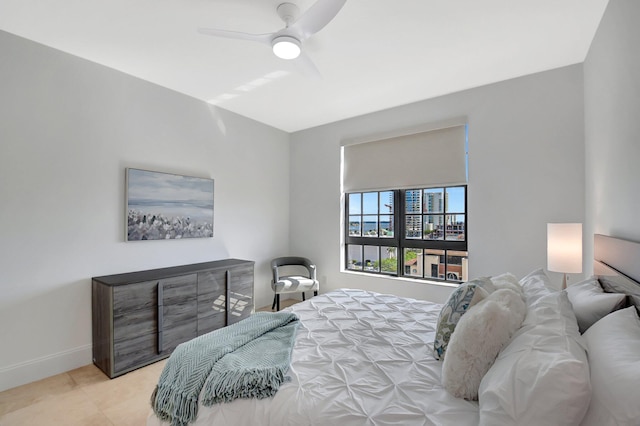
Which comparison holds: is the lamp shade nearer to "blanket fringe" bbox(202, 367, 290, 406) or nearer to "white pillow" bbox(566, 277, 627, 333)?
"white pillow" bbox(566, 277, 627, 333)

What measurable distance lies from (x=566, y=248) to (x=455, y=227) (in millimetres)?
1223

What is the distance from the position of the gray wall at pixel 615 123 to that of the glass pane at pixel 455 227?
1.12m

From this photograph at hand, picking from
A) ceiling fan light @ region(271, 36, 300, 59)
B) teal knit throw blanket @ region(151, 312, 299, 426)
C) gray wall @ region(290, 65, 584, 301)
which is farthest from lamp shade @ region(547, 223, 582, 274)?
ceiling fan light @ region(271, 36, 300, 59)

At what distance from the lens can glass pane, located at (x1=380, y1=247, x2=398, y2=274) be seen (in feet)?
12.8

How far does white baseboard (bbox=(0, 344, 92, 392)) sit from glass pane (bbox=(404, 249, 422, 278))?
3.48 metres

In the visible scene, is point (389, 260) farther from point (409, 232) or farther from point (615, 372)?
point (615, 372)

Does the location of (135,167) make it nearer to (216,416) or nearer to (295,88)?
(295,88)

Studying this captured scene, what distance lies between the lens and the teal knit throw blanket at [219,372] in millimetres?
1256

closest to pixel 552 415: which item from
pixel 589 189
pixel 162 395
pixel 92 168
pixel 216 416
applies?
pixel 216 416

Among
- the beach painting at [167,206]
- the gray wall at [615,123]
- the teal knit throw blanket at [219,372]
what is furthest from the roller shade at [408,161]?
the teal knit throw blanket at [219,372]

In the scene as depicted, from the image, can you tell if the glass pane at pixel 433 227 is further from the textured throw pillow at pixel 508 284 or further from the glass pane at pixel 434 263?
the textured throw pillow at pixel 508 284

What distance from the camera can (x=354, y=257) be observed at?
429 centimetres

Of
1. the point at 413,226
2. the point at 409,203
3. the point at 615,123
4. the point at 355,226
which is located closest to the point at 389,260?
the point at 413,226

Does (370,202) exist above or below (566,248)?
above
